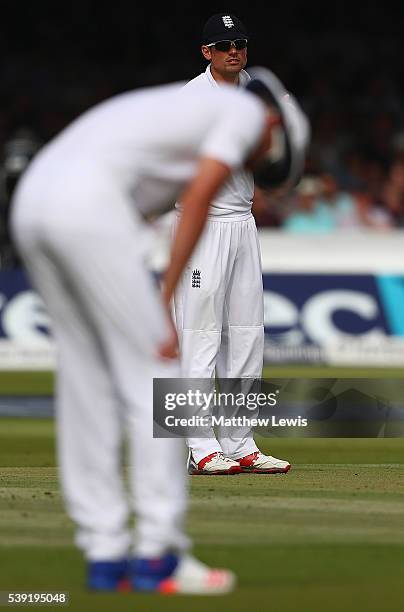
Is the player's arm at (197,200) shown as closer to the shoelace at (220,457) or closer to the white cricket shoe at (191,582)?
the white cricket shoe at (191,582)

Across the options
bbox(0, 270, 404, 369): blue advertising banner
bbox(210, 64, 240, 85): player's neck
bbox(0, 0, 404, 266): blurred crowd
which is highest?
bbox(0, 0, 404, 266): blurred crowd

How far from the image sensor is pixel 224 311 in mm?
7113

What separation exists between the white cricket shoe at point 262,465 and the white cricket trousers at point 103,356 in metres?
2.80

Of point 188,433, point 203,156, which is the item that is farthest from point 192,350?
point 203,156

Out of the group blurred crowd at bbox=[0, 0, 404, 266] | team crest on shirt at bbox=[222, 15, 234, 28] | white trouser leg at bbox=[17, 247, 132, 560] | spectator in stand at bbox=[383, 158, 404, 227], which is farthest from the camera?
blurred crowd at bbox=[0, 0, 404, 266]

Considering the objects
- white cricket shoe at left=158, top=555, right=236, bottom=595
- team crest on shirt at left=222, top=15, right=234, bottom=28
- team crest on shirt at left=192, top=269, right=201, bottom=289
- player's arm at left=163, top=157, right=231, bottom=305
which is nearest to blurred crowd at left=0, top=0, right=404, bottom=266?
team crest on shirt at left=222, top=15, right=234, bottom=28

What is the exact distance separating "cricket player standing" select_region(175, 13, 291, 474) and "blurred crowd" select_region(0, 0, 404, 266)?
317 inches

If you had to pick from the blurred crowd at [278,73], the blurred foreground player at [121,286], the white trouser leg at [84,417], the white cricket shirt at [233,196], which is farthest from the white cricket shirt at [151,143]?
the blurred crowd at [278,73]

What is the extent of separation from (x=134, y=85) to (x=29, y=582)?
15128mm

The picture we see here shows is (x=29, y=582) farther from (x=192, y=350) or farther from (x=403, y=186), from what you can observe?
(x=403, y=186)

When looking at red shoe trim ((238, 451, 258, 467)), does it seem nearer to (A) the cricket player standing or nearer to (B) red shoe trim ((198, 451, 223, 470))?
(A) the cricket player standing

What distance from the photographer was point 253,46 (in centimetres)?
1925

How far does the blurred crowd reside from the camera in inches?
616

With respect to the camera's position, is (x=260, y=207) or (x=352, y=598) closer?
(x=352, y=598)
